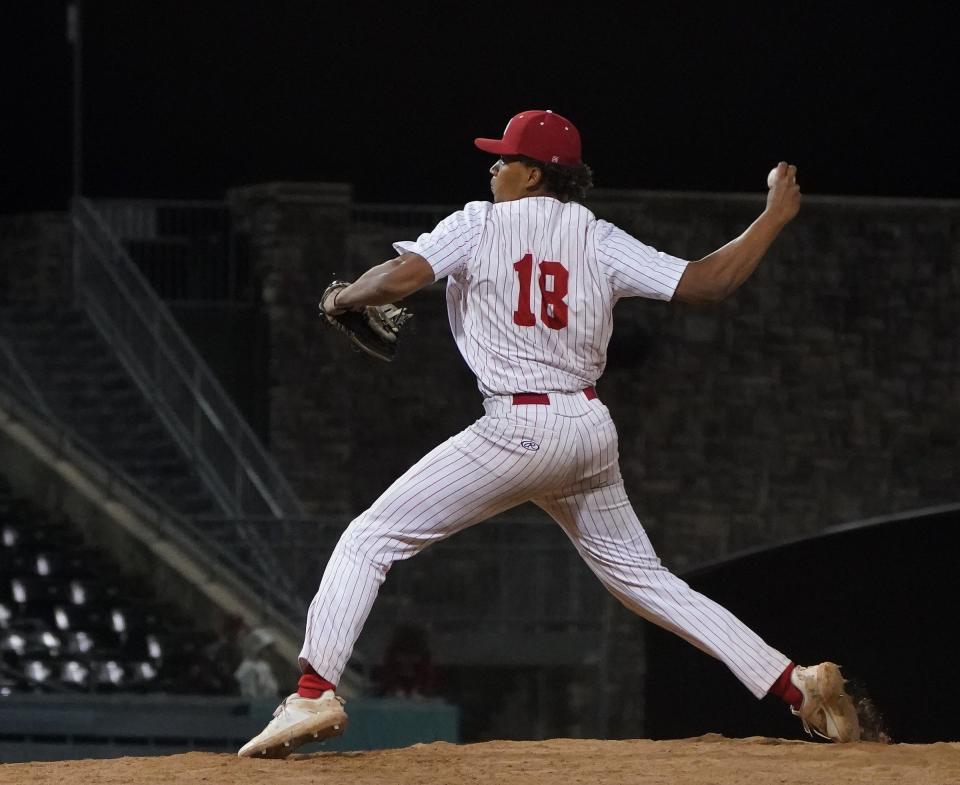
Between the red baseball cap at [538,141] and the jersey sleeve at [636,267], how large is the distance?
7.7 inches

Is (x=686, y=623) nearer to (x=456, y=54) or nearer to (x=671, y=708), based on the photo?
(x=456, y=54)

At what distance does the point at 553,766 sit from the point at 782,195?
4.85ft

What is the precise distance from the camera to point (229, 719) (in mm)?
9008

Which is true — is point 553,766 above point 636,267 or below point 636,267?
below

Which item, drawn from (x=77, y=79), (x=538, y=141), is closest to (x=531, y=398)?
(x=538, y=141)

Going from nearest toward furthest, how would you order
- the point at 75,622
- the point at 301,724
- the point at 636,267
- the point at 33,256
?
the point at 301,724
the point at 636,267
the point at 75,622
the point at 33,256

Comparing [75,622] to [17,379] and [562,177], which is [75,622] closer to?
→ [17,379]

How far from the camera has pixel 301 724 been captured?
3900 mm

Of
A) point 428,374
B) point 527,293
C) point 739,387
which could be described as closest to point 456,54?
point 428,374

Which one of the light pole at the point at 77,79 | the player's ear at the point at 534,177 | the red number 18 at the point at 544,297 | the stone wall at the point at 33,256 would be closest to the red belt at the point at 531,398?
the red number 18 at the point at 544,297

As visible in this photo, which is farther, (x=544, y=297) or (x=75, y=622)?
(x=75, y=622)

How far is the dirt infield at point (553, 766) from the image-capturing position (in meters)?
3.81

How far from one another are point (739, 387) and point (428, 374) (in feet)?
7.51

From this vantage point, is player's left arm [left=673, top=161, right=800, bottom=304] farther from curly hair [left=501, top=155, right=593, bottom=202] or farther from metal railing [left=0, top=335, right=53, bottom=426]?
metal railing [left=0, top=335, right=53, bottom=426]
